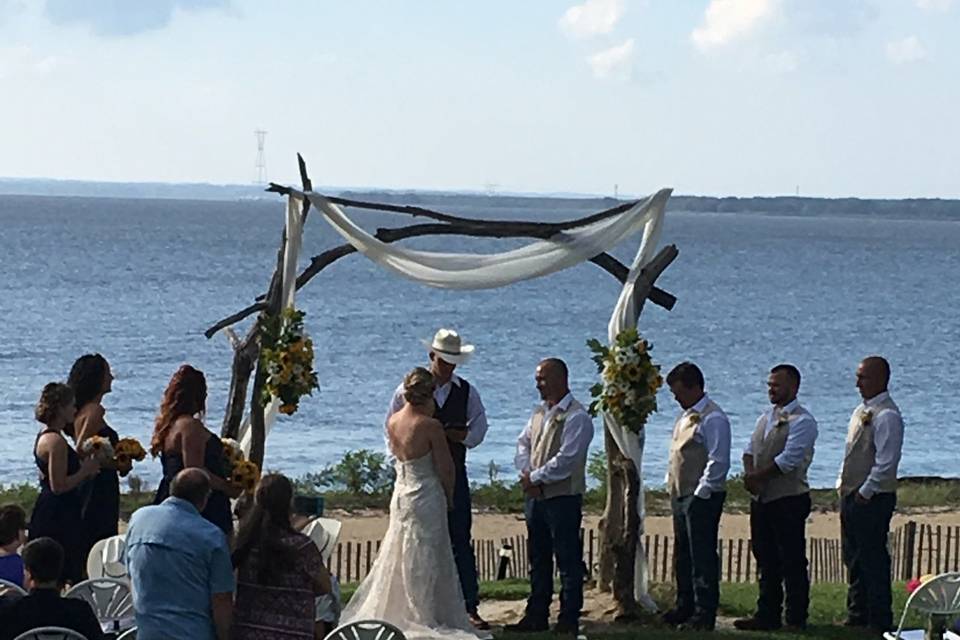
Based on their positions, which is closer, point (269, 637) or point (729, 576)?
point (269, 637)

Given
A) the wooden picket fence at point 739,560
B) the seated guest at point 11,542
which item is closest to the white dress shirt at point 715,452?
the seated guest at point 11,542

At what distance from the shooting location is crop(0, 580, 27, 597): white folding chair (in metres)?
8.14

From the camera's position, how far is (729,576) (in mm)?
16297

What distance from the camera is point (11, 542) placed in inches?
357

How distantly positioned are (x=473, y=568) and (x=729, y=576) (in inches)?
207

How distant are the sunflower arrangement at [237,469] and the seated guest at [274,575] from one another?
2.45m

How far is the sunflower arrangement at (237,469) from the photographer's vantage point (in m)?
10.2

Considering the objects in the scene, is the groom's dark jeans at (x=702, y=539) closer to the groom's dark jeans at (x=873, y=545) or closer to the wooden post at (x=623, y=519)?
the wooden post at (x=623, y=519)

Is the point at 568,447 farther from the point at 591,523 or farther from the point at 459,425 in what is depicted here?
the point at 591,523

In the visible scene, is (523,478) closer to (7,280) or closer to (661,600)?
(661,600)

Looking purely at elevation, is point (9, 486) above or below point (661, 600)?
below

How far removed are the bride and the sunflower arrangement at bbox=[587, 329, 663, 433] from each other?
144 cm

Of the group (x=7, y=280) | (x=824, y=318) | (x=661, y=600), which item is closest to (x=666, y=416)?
(x=661, y=600)

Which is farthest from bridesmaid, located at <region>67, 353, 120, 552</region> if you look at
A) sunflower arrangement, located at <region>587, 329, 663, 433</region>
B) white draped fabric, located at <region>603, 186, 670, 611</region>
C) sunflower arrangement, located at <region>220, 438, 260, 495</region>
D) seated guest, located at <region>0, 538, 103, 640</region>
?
white draped fabric, located at <region>603, 186, 670, 611</region>
